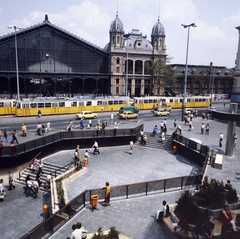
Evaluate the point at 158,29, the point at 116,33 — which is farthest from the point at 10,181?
the point at 158,29

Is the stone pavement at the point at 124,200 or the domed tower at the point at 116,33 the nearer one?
the stone pavement at the point at 124,200

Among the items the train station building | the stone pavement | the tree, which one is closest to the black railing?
the stone pavement

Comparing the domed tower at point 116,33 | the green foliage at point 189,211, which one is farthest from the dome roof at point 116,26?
the green foliage at point 189,211

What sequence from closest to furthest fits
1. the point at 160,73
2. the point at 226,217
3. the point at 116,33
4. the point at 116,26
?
the point at 226,217, the point at 160,73, the point at 116,33, the point at 116,26

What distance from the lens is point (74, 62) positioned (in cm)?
6575

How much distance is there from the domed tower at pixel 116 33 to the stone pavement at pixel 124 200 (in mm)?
44442

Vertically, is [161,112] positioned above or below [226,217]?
above

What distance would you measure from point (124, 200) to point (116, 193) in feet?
2.09

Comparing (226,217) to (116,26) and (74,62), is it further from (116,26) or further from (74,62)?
(116,26)

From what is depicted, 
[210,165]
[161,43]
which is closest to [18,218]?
[210,165]

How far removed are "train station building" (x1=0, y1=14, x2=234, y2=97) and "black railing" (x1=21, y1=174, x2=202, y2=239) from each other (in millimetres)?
43712

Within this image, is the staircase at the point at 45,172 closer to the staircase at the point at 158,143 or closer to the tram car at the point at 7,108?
the staircase at the point at 158,143

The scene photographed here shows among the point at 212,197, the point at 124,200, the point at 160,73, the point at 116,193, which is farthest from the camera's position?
the point at 160,73

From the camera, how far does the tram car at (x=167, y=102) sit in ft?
176
